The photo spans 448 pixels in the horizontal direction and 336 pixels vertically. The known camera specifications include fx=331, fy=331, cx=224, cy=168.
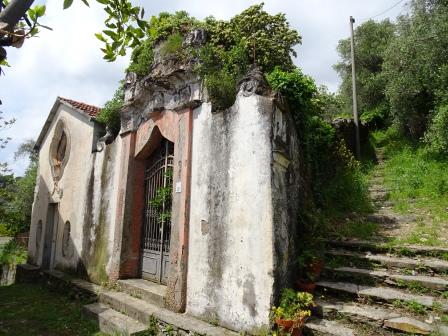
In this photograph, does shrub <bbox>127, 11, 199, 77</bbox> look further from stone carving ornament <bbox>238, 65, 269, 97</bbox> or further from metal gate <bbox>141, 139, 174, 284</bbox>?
stone carving ornament <bbox>238, 65, 269, 97</bbox>

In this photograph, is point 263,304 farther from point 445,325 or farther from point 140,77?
point 140,77

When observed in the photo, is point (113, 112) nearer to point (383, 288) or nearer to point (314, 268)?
point (314, 268)

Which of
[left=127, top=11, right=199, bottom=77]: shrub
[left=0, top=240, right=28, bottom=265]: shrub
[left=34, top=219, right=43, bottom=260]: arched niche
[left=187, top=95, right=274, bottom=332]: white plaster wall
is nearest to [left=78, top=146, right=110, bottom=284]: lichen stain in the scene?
[left=127, top=11, right=199, bottom=77]: shrub

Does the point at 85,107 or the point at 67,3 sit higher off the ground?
the point at 85,107

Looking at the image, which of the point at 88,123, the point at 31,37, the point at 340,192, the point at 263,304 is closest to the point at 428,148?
the point at 340,192

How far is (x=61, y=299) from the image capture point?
8.59m

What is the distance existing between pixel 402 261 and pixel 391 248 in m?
0.40

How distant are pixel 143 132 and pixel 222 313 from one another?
451 centimetres

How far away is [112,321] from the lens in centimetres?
591

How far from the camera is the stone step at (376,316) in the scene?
153 inches

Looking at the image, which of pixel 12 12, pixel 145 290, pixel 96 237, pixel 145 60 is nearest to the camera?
pixel 12 12

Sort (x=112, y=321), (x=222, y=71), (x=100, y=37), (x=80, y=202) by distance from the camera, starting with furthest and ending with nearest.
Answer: (x=80, y=202) → (x=222, y=71) → (x=112, y=321) → (x=100, y=37)

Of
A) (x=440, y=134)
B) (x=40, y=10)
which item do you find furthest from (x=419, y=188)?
(x=40, y=10)

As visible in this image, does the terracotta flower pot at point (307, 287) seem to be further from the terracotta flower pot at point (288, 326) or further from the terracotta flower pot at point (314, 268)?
the terracotta flower pot at point (288, 326)
